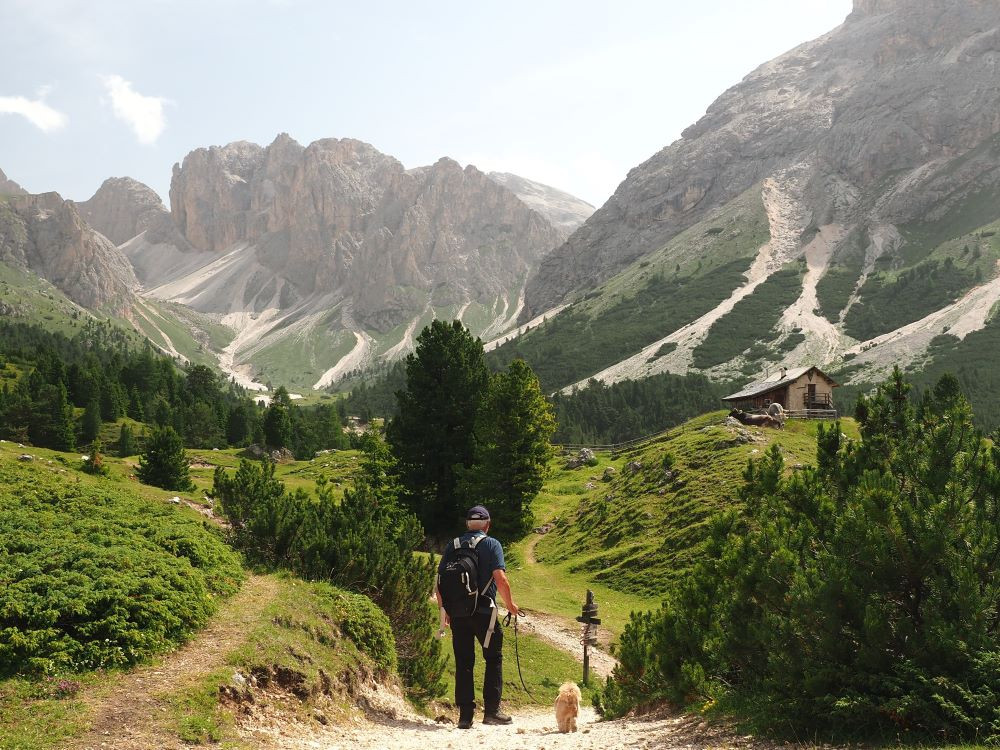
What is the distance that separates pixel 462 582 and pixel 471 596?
0.26 m

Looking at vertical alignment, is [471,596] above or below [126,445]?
above

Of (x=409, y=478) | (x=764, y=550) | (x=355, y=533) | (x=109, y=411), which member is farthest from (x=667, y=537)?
(x=109, y=411)

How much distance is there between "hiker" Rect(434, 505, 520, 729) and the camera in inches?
436

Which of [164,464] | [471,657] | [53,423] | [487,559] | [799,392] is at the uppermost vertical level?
[799,392]

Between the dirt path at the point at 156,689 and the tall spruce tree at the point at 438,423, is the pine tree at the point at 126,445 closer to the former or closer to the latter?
the tall spruce tree at the point at 438,423

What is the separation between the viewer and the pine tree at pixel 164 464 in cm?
4356

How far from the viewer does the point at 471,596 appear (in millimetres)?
11070

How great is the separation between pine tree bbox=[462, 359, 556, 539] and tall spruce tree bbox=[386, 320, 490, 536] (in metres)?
1.34

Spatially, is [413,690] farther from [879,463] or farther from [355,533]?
[879,463]

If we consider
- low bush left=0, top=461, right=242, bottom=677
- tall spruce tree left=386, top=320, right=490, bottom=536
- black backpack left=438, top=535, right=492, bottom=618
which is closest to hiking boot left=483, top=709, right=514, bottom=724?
black backpack left=438, top=535, right=492, bottom=618

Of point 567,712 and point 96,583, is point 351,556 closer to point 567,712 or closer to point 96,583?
point 96,583

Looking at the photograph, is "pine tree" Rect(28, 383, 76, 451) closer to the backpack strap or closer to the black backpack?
the black backpack

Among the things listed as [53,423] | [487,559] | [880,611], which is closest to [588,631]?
[487,559]

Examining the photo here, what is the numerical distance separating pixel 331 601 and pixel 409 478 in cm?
2999
